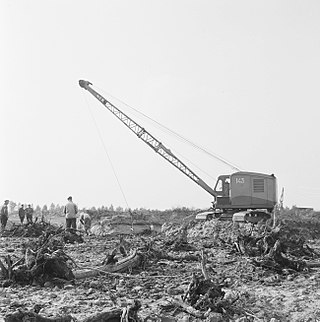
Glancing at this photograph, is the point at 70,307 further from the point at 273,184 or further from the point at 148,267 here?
the point at 273,184

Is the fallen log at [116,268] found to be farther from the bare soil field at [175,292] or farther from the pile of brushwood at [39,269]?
the pile of brushwood at [39,269]

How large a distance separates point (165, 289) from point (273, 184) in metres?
15.4

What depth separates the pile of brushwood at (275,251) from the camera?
7.75 m

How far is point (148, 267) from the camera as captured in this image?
8062 millimetres

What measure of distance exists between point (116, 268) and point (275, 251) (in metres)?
2.77

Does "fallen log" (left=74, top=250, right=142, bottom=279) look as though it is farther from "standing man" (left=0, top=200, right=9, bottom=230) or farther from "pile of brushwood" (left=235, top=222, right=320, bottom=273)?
"standing man" (left=0, top=200, right=9, bottom=230)

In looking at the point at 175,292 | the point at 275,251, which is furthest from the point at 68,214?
the point at 175,292

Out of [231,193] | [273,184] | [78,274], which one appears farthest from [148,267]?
[273,184]

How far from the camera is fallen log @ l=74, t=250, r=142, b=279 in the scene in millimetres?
7004

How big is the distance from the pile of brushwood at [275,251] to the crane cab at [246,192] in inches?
378

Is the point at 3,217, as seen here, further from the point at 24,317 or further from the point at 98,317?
the point at 98,317

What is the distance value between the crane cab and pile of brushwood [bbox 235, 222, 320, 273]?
31.5 ft

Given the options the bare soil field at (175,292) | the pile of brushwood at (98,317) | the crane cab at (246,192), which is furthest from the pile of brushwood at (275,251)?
the crane cab at (246,192)

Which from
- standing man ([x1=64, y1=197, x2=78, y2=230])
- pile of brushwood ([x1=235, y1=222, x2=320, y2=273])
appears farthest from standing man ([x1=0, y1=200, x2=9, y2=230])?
pile of brushwood ([x1=235, y1=222, x2=320, y2=273])
